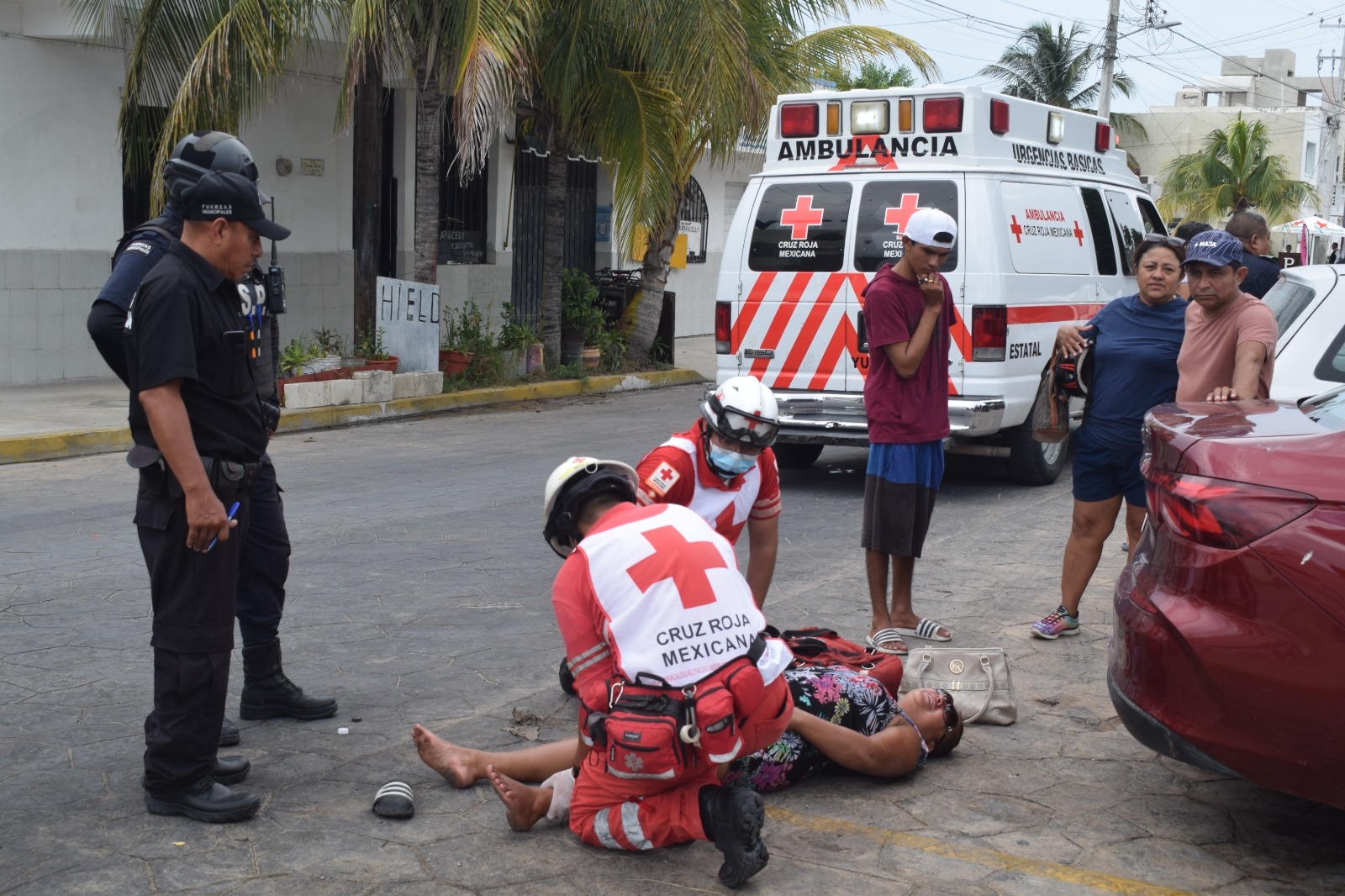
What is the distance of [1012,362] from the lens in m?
9.24

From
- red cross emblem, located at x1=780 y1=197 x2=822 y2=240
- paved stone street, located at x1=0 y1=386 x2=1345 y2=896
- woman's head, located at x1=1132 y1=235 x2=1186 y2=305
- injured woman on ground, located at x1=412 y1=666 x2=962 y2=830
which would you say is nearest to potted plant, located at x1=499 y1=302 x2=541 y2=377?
red cross emblem, located at x1=780 y1=197 x2=822 y2=240

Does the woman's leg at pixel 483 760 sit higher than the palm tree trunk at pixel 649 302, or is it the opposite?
the palm tree trunk at pixel 649 302

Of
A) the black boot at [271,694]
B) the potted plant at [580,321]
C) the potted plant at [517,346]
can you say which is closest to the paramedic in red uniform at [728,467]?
the black boot at [271,694]

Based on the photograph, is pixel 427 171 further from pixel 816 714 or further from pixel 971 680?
pixel 816 714

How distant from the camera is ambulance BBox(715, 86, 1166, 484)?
9.14m

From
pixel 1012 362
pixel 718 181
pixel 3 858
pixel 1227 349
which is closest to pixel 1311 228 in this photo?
pixel 718 181

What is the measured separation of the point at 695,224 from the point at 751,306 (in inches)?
511

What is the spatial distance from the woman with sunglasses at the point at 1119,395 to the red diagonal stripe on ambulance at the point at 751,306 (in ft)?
12.5

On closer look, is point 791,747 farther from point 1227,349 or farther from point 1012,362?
point 1012,362

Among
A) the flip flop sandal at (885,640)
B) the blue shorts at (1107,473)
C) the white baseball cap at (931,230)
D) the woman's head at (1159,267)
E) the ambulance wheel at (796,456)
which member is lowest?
the flip flop sandal at (885,640)

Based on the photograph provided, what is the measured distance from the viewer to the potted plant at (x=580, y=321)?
16.5 meters

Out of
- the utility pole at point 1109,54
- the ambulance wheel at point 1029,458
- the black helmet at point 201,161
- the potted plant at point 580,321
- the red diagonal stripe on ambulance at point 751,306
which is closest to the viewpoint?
the black helmet at point 201,161

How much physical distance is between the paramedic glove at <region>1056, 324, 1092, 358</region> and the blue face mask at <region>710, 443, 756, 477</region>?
2111 mm

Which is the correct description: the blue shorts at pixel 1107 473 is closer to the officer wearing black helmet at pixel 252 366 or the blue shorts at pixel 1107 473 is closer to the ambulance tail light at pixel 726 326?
the officer wearing black helmet at pixel 252 366
